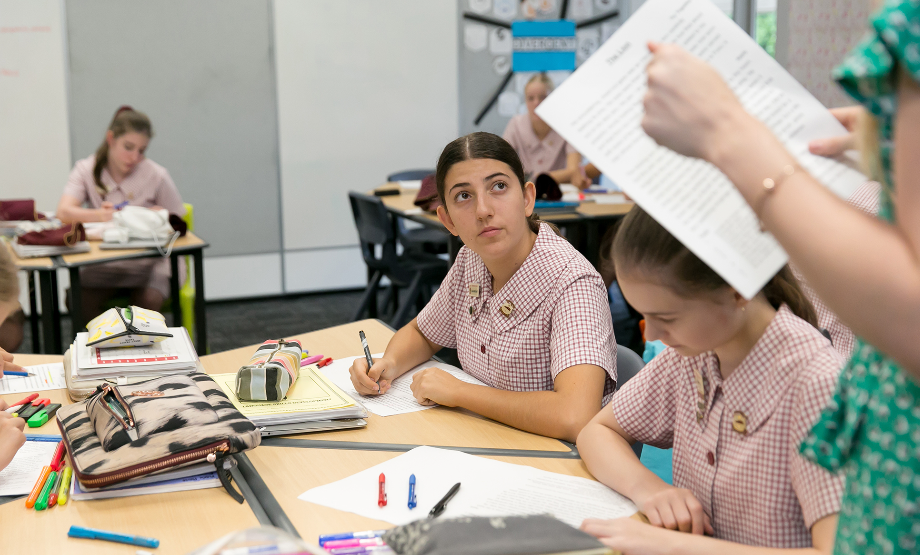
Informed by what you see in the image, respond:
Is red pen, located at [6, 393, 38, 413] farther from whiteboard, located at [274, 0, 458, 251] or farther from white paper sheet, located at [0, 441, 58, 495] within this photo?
whiteboard, located at [274, 0, 458, 251]

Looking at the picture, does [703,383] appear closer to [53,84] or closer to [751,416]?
[751,416]

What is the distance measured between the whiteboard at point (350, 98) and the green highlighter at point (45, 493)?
174 inches

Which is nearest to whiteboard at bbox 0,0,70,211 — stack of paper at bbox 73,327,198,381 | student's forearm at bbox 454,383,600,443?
stack of paper at bbox 73,327,198,381

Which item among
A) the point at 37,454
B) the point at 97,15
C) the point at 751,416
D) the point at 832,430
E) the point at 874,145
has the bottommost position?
the point at 37,454

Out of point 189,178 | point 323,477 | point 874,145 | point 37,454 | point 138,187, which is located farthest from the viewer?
point 189,178

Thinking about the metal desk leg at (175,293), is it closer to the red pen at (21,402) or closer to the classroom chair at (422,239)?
the classroom chair at (422,239)

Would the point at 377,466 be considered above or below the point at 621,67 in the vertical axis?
below

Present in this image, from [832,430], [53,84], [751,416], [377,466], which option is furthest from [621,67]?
[53,84]

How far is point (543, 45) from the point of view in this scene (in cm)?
618

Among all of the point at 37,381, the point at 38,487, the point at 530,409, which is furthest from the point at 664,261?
the point at 37,381

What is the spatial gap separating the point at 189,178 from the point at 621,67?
5.02 m

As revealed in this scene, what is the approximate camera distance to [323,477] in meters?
1.33

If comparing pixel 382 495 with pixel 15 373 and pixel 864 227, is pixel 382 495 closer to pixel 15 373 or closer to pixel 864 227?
pixel 864 227

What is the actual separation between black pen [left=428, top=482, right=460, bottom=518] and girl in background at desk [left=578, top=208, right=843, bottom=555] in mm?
219
